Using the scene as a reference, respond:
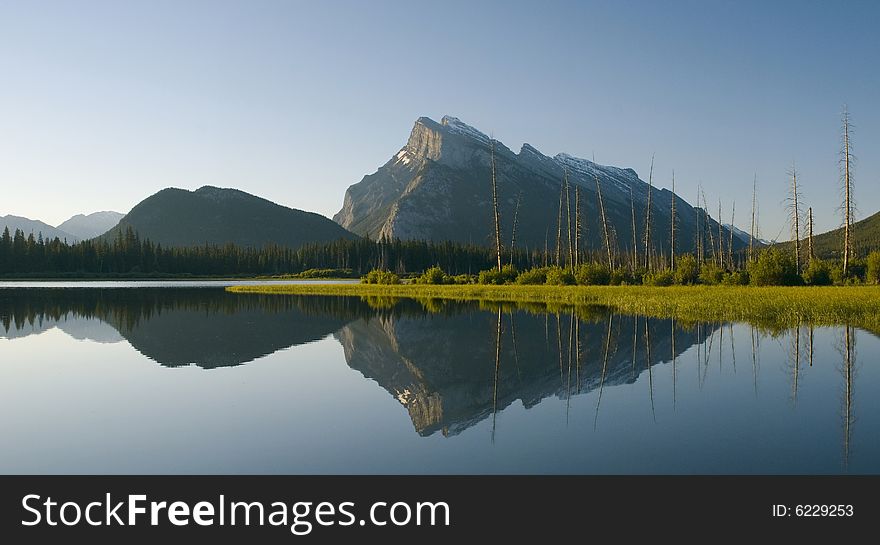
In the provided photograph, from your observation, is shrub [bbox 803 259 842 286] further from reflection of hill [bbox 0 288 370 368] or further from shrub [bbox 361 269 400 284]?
shrub [bbox 361 269 400 284]

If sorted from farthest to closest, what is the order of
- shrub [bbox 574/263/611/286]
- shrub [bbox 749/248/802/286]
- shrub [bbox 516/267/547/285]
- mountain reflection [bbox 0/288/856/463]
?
shrub [bbox 516/267/547/285] < shrub [bbox 574/263/611/286] < shrub [bbox 749/248/802/286] < mountain reflection [bbox 0/288/856/463]

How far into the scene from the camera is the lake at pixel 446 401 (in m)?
10.9

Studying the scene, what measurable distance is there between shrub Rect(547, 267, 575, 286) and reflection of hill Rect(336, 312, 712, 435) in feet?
89.4

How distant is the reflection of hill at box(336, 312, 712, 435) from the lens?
53.7 ft

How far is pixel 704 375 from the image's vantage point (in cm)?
1969

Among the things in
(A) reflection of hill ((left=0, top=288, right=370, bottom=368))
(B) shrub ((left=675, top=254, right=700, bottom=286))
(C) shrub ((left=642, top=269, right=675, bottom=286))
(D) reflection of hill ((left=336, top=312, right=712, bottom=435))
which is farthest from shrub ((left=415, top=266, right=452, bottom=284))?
(D) reflection of hill ((left=336, top=312, right=712, bottom=435))

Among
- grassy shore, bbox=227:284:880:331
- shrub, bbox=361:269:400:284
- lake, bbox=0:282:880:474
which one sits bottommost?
lake, bbox=0:282:880:474

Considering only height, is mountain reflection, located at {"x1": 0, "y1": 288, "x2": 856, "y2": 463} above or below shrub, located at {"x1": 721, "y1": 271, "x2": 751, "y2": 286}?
below

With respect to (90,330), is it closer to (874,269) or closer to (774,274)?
(774,274)

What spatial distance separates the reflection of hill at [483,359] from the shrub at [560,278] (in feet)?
89.4

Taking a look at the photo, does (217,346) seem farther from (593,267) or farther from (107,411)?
(593,267)

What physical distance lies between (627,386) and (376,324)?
2129 centimetres

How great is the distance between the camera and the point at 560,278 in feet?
214
